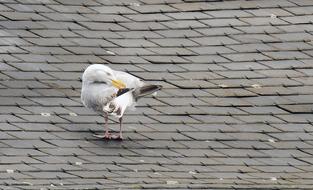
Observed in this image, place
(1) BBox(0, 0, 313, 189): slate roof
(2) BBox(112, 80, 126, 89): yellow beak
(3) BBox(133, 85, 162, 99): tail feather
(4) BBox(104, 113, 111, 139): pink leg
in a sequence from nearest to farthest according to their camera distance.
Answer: (1) BBox(0, 0, 313, 189): slate roof, (4) BBox(104, 113, 111, 139): pink leg, (2) BBox(112, 80, 126, 89): yellow beak, (3) BBox(133, 85, 162, 99): tail feather

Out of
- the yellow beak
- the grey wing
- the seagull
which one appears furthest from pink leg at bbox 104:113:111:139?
the yellow beak

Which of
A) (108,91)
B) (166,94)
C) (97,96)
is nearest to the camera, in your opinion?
(97,96)

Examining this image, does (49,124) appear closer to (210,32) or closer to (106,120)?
(106,120)

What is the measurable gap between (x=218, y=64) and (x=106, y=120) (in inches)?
69.5

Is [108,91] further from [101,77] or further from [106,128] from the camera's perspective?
[106,128]

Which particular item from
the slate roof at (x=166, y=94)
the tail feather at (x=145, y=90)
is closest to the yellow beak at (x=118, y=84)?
the tail feather at (x=145, y=90)

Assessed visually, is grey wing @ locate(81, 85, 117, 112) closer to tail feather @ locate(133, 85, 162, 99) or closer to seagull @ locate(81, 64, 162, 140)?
seagull @ locate(81, 64, 162, 140)

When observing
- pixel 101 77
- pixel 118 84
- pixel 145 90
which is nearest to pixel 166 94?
pixel 145 90

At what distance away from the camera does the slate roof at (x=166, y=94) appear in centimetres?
1725

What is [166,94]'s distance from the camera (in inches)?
749

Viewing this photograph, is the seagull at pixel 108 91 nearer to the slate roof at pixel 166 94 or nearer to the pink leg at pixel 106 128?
the pink leg at pixel 106 128

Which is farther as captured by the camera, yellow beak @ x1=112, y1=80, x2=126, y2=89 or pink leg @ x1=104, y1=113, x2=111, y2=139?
yellow beak @ x1=112, y1=80, x2=126, y2=89

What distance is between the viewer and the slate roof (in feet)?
56.6

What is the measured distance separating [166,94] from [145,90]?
2.03 ft
